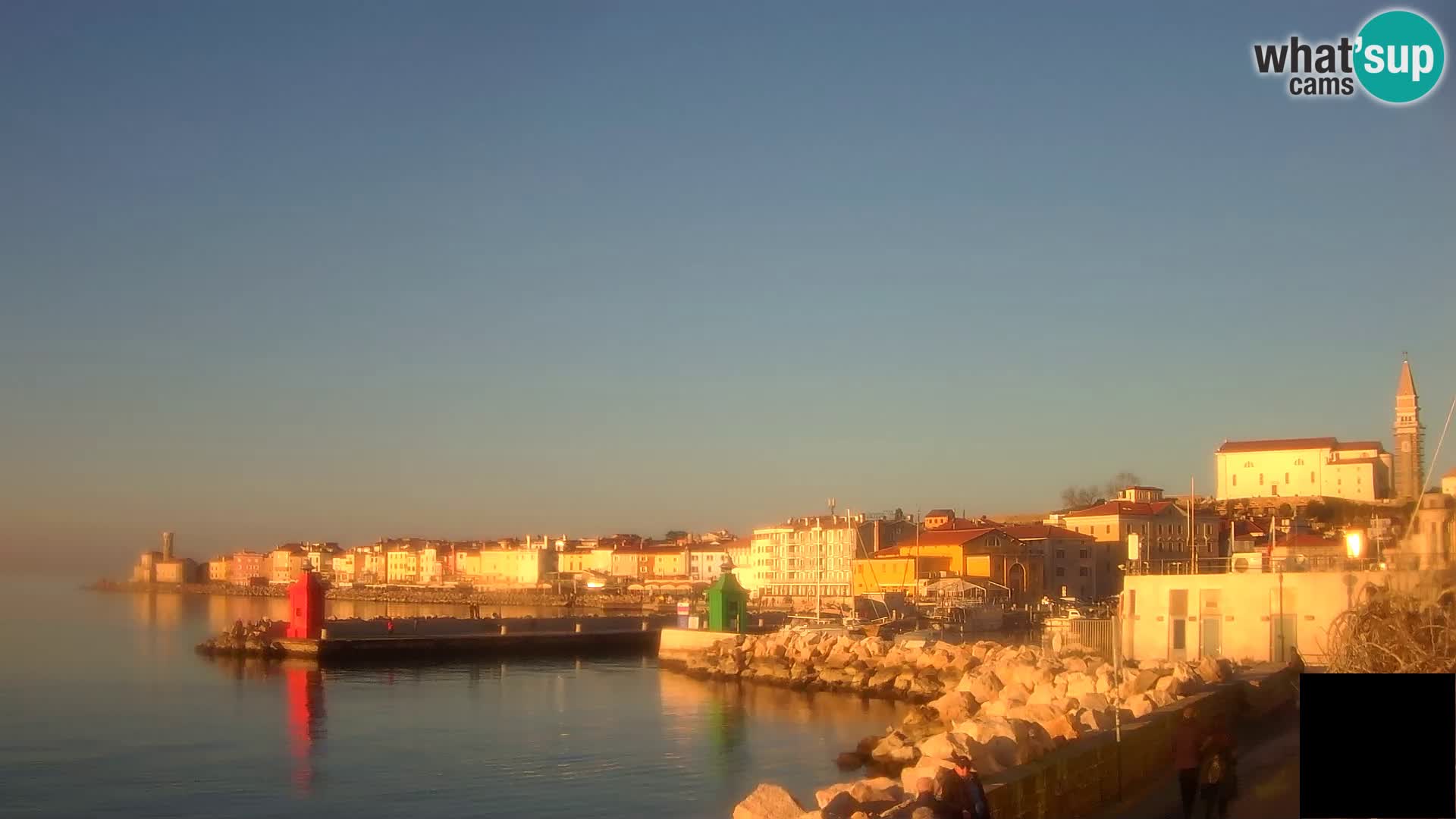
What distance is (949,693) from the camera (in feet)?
89.1

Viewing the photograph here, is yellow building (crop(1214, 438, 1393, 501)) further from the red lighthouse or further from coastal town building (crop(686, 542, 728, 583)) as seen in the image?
the red lighthouse

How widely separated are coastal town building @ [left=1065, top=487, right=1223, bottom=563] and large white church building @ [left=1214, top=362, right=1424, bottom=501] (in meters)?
15.1

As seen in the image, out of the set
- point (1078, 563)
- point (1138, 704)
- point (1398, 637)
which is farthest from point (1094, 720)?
point (1078, 563)

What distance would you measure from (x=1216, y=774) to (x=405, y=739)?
68.9ft

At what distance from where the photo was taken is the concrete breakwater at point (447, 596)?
105 metres

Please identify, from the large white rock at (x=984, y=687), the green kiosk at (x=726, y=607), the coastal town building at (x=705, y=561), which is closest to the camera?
the large white rock at (x=984, y=687)

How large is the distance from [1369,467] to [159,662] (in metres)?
80.5

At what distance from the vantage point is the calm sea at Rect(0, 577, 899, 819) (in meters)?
21.2

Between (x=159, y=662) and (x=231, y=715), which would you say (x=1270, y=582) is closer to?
(x=231, y=715)

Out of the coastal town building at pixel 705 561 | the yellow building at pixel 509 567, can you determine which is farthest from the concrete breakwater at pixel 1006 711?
the yellow building at pixel 509 567

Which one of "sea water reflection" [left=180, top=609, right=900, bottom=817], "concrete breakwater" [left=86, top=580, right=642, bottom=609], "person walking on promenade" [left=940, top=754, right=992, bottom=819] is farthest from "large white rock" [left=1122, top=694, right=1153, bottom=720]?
"concrete breakwater" [left=86, top=580, right=642, bottom=609]

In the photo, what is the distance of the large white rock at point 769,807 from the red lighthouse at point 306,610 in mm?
39304

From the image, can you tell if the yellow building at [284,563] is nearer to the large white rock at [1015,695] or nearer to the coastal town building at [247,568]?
the coastal town building at [247,568]

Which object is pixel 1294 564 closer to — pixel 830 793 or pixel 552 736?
pixel 830 793
